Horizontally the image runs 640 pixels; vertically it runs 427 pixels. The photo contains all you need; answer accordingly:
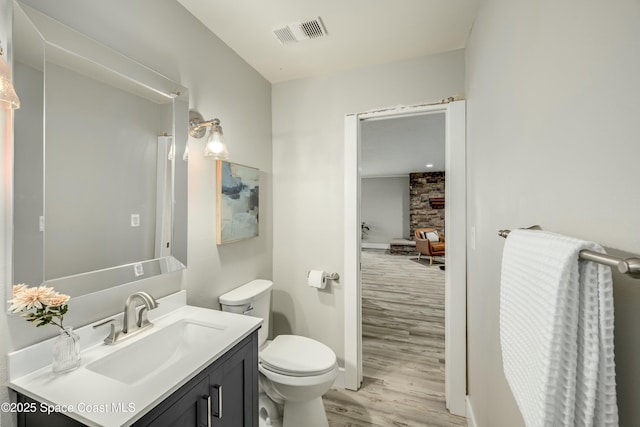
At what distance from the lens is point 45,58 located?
955 mm

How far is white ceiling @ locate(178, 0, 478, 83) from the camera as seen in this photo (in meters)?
1.46

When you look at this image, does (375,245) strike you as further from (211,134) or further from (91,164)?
(91,164)

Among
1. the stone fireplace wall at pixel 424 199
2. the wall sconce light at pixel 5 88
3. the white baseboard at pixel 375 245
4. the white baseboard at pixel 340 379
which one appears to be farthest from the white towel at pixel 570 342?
the white baseboard at pixel 375 245

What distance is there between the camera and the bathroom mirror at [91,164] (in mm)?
901

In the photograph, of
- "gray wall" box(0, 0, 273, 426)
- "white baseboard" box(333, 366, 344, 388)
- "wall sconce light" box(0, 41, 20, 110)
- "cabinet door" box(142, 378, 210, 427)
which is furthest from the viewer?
"white baseboard" box(333, 366, 344, 388)

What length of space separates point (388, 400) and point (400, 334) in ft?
3.80

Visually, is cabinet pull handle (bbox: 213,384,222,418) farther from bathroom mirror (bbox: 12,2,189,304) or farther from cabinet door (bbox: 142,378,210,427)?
bathroom mirror (bbox: 12,2,189,304)

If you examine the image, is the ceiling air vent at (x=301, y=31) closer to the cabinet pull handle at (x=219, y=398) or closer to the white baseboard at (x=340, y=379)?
the cabinet pull handle at (x=219, y=398)

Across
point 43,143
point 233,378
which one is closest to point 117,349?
point 233,378

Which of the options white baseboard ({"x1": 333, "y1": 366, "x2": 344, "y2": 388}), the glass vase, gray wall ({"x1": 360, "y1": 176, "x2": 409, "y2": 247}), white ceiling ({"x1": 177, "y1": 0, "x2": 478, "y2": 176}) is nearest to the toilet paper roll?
white baseboard ({"x1": 333, "y1": 366, "x2": 344, "y2": 388})

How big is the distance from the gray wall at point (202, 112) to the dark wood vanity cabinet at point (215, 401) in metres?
0.40

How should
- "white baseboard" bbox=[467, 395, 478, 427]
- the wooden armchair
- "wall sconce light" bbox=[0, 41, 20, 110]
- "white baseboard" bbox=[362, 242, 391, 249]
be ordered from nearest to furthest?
"wall sconce light" bbox=[0, 41, 20, 110] → "white baseboard" bbox=[467, 395, 478, 427] → the wooden armchair → "white baseboard" bbox=[362, 242, 391, 249]

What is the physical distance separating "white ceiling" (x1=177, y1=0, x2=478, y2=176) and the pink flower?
1.53 metres

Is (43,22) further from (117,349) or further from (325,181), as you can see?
(325,181)
